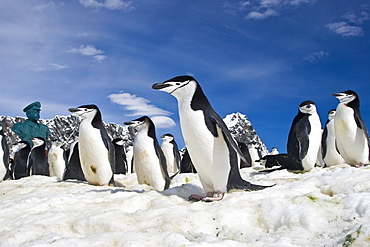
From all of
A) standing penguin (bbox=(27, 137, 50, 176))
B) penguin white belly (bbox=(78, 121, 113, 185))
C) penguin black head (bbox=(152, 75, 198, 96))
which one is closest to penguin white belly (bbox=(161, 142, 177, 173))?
standing penguin (bbox=(27, 137, 50, 176))

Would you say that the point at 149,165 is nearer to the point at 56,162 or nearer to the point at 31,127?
the point at 56,162

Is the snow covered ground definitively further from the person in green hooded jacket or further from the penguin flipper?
the person in green hooded jacket

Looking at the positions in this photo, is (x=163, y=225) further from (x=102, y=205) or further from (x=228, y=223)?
(x=102, y=205)

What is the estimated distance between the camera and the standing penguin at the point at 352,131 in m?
8.76

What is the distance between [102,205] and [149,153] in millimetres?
3418

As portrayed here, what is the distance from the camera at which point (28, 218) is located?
147 inches

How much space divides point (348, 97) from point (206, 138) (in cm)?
551

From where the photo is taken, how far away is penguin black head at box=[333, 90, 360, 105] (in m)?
9.01

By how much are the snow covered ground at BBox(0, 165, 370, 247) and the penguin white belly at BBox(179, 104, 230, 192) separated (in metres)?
0.59

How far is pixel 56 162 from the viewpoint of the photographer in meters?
12.8

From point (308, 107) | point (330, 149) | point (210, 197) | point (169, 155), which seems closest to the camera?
point (210, 197)

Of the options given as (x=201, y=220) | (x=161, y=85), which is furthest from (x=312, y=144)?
(x=201, y=220)

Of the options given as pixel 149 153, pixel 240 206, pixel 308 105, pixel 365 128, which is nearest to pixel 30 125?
pixel 149 153

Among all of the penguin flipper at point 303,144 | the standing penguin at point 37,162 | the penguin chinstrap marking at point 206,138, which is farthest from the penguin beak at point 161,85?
the standing penguin at point 37,162
